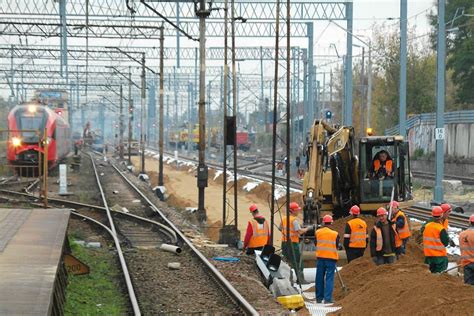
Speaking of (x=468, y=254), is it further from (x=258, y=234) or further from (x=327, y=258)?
(x=258, y=234)

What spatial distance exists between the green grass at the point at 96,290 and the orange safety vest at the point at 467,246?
564cm

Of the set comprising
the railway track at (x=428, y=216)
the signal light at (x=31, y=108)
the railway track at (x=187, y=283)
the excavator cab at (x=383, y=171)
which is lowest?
the railway track at (x=428, y=216)

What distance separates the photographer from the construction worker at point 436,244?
14477 mm

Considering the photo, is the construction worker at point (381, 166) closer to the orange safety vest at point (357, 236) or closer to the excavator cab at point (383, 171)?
the excavator cab at point (383, 171)

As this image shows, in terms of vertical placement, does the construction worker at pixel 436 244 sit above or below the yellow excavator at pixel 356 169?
below

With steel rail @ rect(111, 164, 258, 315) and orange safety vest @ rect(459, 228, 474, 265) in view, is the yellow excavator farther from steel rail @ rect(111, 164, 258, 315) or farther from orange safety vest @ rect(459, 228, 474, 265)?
orange safety vest @ rect(459, 228, 474, 265)

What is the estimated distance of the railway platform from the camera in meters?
9.55

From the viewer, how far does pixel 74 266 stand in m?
15.2

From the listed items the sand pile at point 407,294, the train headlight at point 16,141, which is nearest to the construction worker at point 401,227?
the sand pile at point 407,294

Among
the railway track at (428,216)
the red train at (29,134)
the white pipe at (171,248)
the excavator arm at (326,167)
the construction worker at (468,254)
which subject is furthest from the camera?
the red train at (29,134)

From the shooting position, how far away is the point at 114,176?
168 ft

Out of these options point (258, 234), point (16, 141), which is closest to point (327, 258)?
point (258, 234)

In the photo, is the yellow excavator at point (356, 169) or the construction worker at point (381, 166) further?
the construction worker at point (381, 166)

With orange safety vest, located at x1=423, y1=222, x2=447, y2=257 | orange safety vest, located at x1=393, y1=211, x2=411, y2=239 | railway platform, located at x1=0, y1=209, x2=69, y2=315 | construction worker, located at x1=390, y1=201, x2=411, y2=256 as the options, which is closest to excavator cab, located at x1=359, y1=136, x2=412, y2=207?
construction worker, located at x1=390, y1=201, x2=411, y2=256
